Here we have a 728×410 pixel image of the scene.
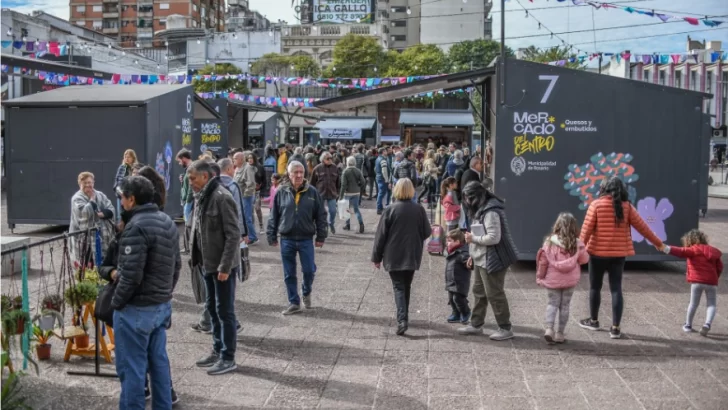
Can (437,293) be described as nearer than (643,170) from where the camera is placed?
Yes

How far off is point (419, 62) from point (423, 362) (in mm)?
74083

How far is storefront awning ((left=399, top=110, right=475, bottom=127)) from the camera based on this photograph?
5016 centimetres

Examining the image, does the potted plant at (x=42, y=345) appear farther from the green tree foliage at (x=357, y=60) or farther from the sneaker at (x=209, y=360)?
the green tree foliage at (x=357, y=60)

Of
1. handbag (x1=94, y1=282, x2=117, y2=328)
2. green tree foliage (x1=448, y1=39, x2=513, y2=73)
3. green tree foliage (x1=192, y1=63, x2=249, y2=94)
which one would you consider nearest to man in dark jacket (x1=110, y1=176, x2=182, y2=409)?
handbag (x1=94, y1=282, x2=117, y2=328)

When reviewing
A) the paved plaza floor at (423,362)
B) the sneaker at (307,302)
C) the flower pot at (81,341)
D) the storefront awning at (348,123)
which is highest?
the storefront awning at (348,123)

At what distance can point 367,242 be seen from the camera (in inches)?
606

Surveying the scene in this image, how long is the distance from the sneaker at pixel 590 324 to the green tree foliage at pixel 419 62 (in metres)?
68.4

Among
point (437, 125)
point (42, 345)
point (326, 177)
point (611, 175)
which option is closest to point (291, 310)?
point (42, 345)

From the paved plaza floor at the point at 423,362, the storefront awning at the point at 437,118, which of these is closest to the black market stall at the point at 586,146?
the paved plaza floor at the point at 423,362

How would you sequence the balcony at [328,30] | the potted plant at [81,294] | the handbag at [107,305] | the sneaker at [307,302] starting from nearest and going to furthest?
the handbag at [107,305]
the potted plant at [81,294]
the sneaker at [307,302]
the balcony at [328,30]

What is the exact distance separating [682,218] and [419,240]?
572 cm

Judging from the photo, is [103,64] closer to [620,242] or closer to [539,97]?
[539,97]

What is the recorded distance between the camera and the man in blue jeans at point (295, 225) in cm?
888

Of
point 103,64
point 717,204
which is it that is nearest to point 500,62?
point 717,204
